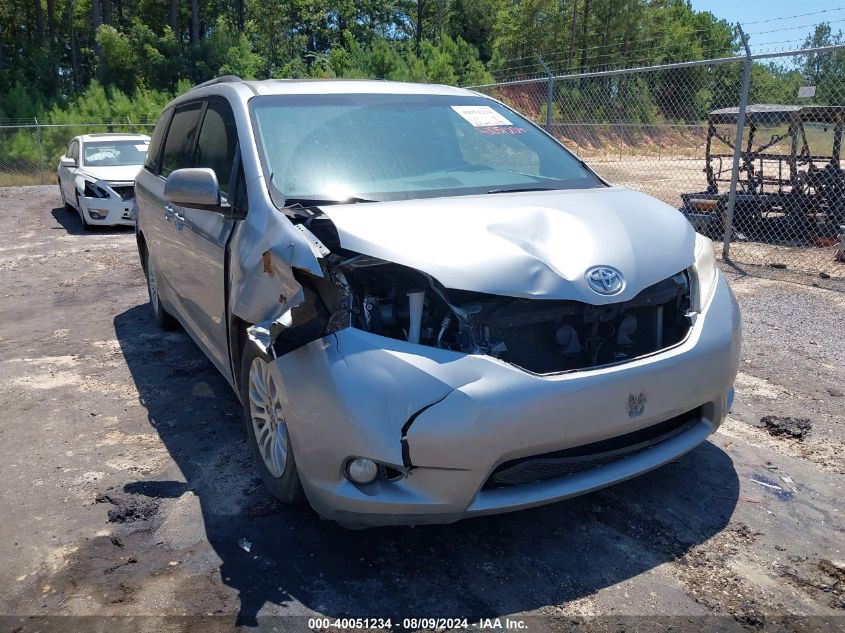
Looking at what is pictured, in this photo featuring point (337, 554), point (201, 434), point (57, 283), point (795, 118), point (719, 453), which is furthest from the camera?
point (795, 118)

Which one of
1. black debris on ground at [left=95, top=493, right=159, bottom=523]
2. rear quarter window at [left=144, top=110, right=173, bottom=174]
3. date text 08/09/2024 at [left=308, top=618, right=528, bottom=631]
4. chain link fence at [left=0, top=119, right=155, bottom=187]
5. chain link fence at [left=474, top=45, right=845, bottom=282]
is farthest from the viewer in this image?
chain link fence at [left=0, top=119, right=155, bottom=187]

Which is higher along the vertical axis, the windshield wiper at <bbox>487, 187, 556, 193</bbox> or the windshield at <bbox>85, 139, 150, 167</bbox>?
the windshield wiper at <bbox>487, 187, 556, 193</bbox>

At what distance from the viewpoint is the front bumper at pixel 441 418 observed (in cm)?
261

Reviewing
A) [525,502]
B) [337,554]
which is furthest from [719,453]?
[337,554]

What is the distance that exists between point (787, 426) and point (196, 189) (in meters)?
3.40

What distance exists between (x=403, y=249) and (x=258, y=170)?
42.2 inches

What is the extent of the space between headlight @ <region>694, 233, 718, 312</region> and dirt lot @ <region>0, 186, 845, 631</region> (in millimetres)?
896

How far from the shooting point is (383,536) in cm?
315

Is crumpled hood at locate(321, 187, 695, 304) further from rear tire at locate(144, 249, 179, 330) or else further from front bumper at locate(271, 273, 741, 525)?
rear tire at locate(144, 249, 179, 330)

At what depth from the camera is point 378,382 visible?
2.64m

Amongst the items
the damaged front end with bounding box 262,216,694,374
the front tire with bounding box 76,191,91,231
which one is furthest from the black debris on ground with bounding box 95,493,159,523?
the front tire with bounding box 76,191,91,231

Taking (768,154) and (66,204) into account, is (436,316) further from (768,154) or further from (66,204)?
(66,204)

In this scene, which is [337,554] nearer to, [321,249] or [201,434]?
[321,249]

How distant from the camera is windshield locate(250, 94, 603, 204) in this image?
358cm
